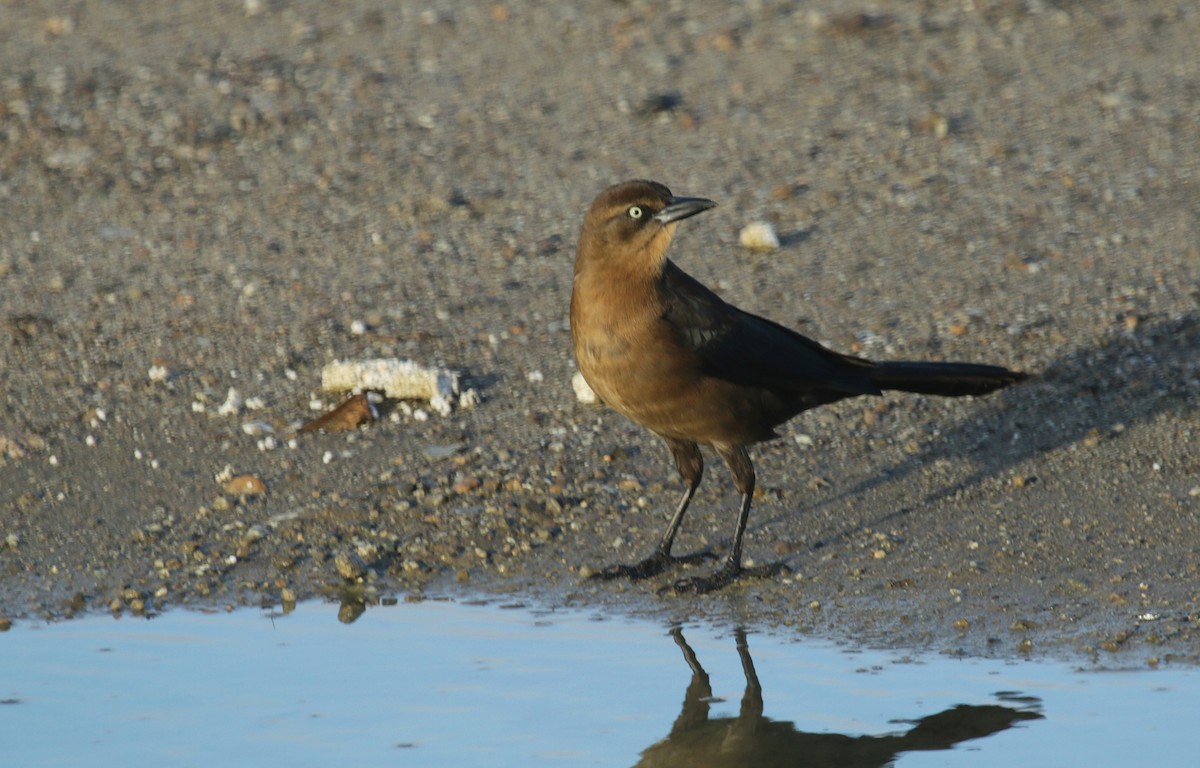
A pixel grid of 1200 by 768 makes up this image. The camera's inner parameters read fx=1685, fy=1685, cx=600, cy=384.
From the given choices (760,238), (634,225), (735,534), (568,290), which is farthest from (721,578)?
(760,238)

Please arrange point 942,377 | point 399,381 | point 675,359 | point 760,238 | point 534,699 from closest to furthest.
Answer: point 534,699 < point 675,359 < point 942,377 < point 399,381 < point 760,238

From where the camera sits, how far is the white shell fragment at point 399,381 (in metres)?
7.00

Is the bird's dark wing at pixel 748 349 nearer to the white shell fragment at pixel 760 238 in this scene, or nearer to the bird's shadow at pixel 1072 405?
the bird's shadow at pixel 1072 405

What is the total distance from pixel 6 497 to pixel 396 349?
1891 millimetres

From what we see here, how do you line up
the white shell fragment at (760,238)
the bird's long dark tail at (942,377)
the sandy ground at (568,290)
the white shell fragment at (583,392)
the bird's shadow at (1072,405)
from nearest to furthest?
the sandy ground at (568,290) < the bird's long dark tail at (942,377) < the bird's shadow at (1072,405) < the white shell fragment at (583,392) < the white shell fragment at (760,238)

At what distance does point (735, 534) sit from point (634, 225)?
1134 mm

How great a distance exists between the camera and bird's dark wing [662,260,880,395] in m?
5.77

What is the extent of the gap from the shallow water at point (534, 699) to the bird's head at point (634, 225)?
1263mm

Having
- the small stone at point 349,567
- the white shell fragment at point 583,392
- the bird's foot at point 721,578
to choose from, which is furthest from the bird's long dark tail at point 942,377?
the small stone at point 349,567

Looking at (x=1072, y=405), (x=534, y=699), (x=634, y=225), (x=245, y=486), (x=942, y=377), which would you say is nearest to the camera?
(x=534, y=699)

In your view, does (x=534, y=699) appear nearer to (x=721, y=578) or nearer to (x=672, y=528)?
(x=721, y=578)

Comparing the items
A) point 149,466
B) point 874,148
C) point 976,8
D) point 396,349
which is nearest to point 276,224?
point 396,349

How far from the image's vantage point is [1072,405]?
22.6ft

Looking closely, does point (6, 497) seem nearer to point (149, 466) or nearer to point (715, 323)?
point (149, 466)
